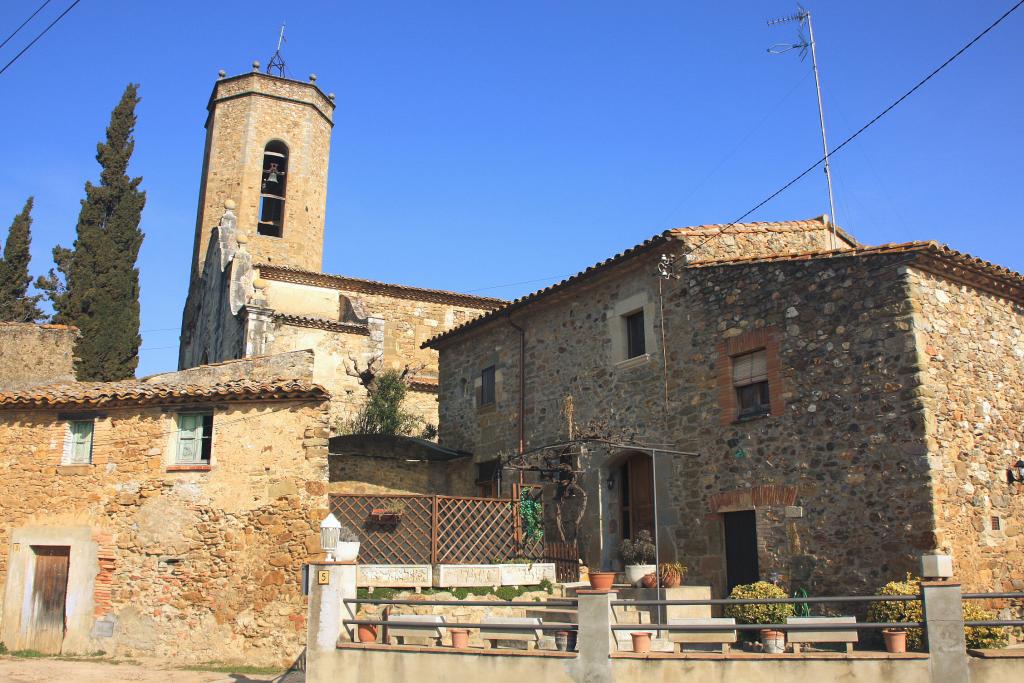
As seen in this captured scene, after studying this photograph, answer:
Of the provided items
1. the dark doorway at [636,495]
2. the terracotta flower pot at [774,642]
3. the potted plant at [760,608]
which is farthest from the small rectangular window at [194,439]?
the terracotta flower pot at [774,642]

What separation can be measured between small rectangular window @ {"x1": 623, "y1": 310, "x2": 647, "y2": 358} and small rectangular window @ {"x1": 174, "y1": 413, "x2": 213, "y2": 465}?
787cm

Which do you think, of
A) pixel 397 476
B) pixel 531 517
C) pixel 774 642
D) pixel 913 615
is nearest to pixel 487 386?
pixel 397 476

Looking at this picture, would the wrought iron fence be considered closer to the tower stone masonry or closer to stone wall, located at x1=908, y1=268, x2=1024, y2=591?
stone wall, located at x1=908, y1=268, x2=1024, y2=591

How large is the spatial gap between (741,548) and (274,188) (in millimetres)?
26592

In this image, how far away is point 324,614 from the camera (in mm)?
10547

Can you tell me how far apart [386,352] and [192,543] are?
16317 mm

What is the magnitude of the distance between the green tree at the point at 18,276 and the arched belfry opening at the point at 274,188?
8.40 meters

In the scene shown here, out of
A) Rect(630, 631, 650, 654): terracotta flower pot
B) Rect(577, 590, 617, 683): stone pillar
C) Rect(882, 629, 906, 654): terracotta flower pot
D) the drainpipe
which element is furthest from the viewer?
the drainpipe

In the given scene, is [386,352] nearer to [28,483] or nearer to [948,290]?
[28,483]

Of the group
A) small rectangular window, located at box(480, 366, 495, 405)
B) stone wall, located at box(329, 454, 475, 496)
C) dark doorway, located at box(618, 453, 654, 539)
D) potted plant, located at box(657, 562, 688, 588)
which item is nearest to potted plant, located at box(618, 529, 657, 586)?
potted plant, located at box(657, 562, 688, 588)

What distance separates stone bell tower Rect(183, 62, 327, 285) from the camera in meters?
32.9

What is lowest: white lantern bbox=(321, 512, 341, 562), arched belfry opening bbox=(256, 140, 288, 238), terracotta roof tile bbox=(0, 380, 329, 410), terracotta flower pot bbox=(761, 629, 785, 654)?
terracotta flower pot bbox=(761, 629, 785, 654)

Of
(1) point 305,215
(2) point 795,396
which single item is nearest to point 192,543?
(2) point 795,396

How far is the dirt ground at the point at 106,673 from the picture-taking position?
1148 cm
